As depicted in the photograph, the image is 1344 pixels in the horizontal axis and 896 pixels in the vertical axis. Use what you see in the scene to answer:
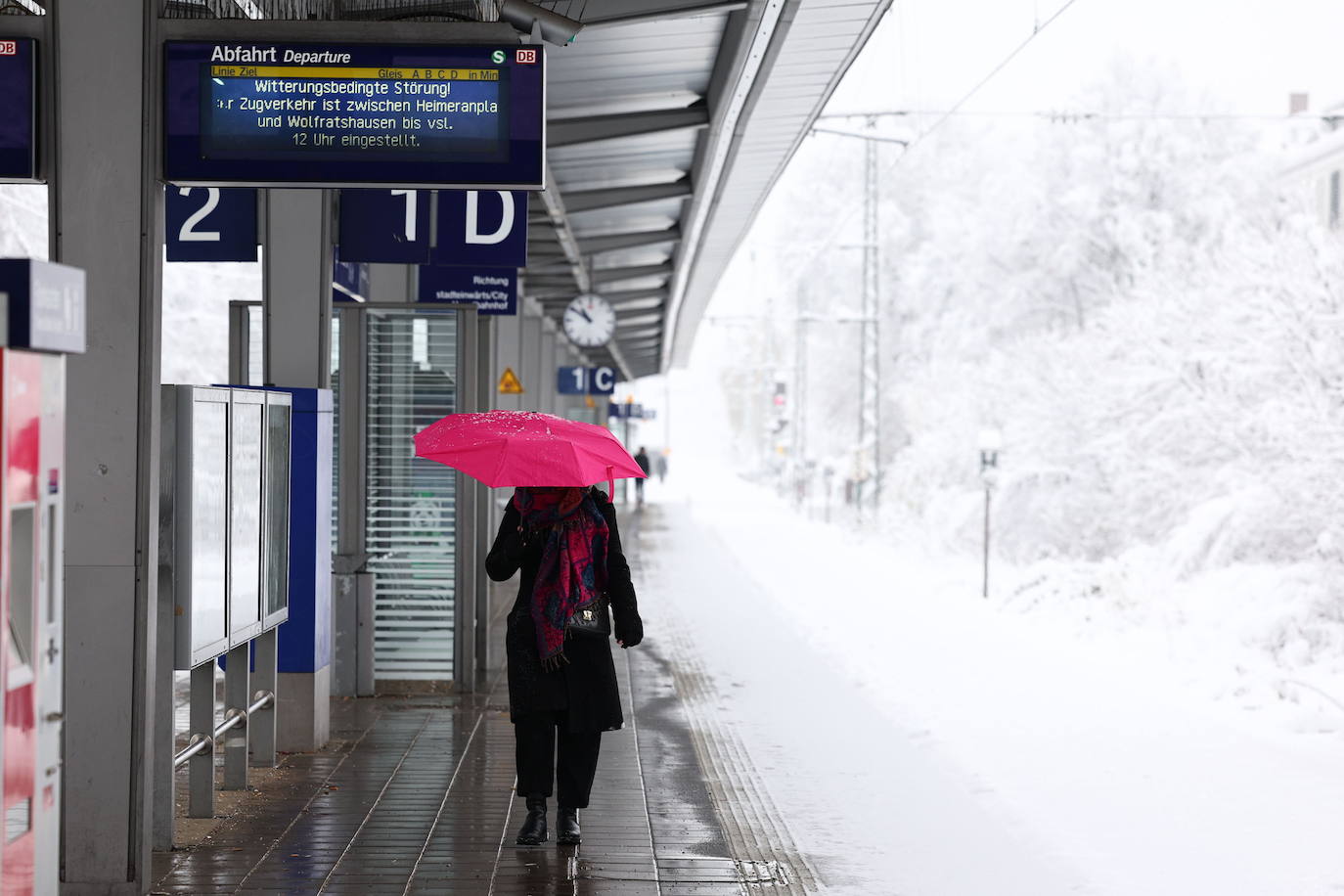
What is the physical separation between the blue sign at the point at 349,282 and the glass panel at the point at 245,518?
9.22 feet

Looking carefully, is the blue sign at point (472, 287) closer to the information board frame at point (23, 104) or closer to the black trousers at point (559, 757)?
the black trousers at point (559, 757)

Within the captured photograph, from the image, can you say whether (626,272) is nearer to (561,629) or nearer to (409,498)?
(409,498)

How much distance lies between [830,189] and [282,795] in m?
47.9

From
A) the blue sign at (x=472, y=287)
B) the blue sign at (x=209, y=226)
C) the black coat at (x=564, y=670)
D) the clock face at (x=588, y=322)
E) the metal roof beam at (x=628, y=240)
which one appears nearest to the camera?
the black coat at (x=564, y=670)

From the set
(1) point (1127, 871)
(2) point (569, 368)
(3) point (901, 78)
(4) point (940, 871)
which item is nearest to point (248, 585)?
(4) point (940, 871)

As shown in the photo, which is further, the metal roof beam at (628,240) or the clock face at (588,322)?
the clock face at (588,322)

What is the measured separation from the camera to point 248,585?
6719mm

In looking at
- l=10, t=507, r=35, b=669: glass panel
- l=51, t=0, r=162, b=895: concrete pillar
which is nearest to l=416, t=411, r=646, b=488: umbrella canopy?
l=51, t=0, r=162, b=895: concrete pillar

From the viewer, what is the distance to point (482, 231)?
29.2ft

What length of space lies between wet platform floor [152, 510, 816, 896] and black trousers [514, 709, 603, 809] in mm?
237

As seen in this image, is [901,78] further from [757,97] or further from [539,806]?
[539,806]

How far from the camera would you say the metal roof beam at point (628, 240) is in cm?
1745

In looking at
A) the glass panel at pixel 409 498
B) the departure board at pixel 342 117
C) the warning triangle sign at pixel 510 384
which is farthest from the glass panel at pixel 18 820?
the warning triangle sign at pixel 510 384

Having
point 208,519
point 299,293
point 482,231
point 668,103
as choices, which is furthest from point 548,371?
point 208,519
